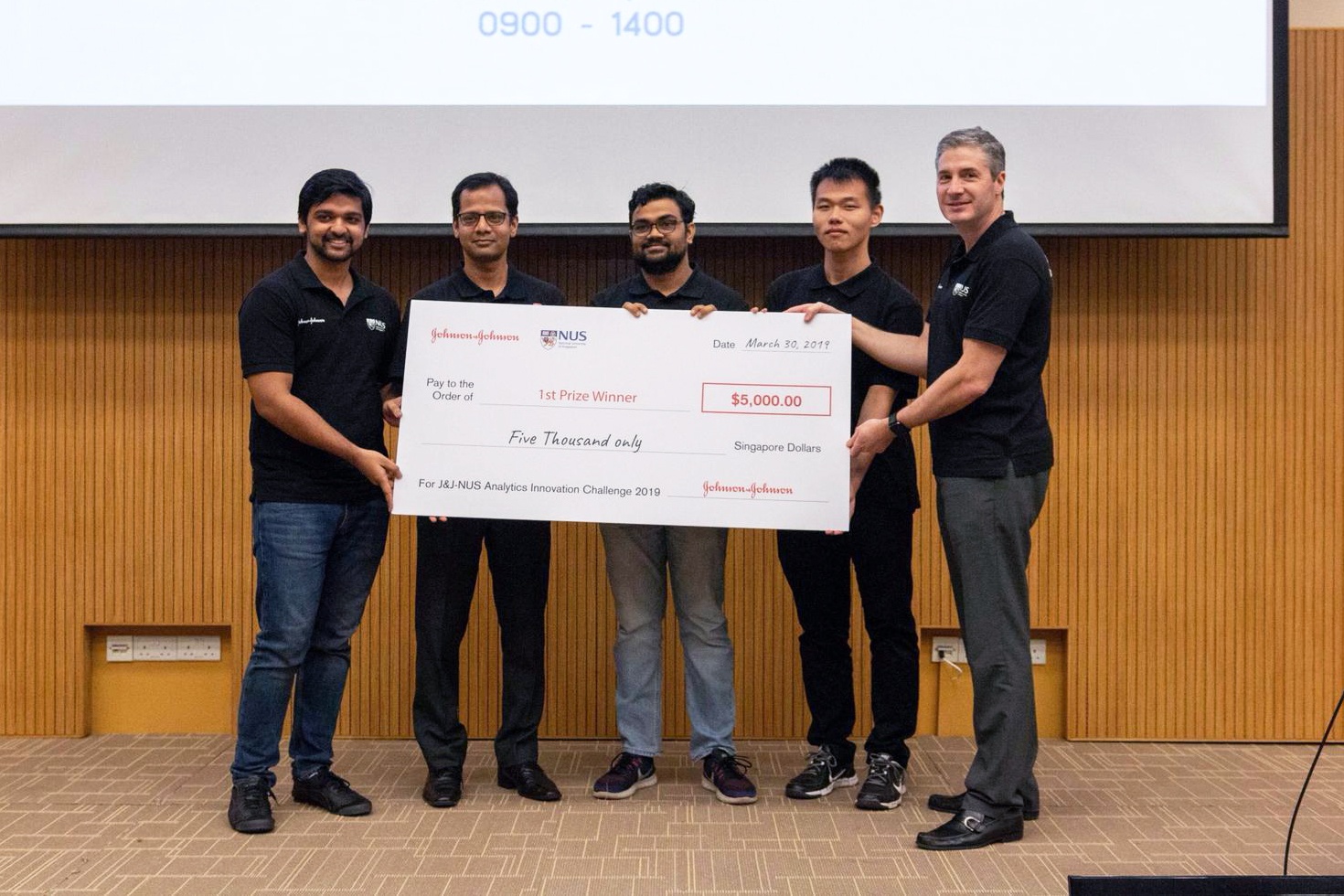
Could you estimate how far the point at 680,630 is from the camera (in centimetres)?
276

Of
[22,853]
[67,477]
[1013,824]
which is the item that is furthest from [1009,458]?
[67,477]

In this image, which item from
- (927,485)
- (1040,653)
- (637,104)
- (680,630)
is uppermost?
(637,104)

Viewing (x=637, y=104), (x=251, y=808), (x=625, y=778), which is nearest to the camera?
(x=251, y=808)

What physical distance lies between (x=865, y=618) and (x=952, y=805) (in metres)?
0.49

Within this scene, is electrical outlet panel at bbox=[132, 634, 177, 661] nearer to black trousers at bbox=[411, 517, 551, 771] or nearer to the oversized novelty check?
black trousers at bbox=[411, 517, 551, 771]

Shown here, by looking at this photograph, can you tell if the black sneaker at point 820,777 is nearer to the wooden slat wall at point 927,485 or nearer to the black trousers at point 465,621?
the wooden slat wall at point 927,485

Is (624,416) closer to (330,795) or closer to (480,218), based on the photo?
(480,218)

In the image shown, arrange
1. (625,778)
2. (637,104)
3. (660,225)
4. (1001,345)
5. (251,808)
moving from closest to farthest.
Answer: (1001,345) → (251,808) → (660,225) → (625,778) → (637,104)

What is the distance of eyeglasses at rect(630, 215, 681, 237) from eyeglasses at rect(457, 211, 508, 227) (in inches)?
12.8

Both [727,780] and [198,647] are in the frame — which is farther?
[198,647]

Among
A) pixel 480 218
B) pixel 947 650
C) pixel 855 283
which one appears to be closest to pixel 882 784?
pixel 947 650

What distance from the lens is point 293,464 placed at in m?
2.56

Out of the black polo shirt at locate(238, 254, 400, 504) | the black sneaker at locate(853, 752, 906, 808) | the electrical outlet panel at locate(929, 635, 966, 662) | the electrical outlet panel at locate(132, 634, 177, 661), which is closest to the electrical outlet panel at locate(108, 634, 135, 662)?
the electrical outlet panel at locate(132, 634, 177, 661)

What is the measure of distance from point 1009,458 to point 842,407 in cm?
41
